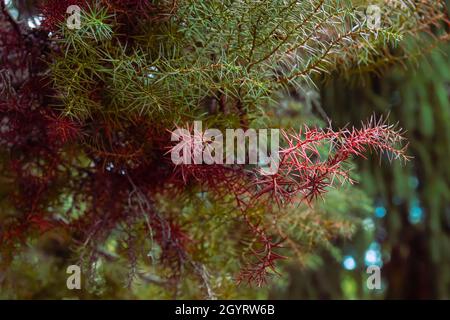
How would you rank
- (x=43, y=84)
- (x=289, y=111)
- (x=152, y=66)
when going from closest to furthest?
(x=152, y=66) → (x=43, y=84) → (x=289, y=111)

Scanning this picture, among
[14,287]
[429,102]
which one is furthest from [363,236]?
[14,287]

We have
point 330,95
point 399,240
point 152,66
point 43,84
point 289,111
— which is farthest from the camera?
point 399,240

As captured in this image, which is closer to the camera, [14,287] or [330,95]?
[14,287]

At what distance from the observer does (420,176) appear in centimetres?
169

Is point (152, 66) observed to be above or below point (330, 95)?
below

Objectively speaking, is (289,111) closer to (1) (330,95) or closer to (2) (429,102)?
(1) (330,95)

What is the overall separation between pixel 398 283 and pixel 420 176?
31 cm

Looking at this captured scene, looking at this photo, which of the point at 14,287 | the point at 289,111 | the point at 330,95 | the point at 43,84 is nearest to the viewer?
the point at 43,84

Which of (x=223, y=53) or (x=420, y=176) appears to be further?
(x=420, y=176)

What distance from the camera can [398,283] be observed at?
1.75 meters

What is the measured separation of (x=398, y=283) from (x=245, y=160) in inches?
47.1

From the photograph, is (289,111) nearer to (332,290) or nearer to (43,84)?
(43,84)
